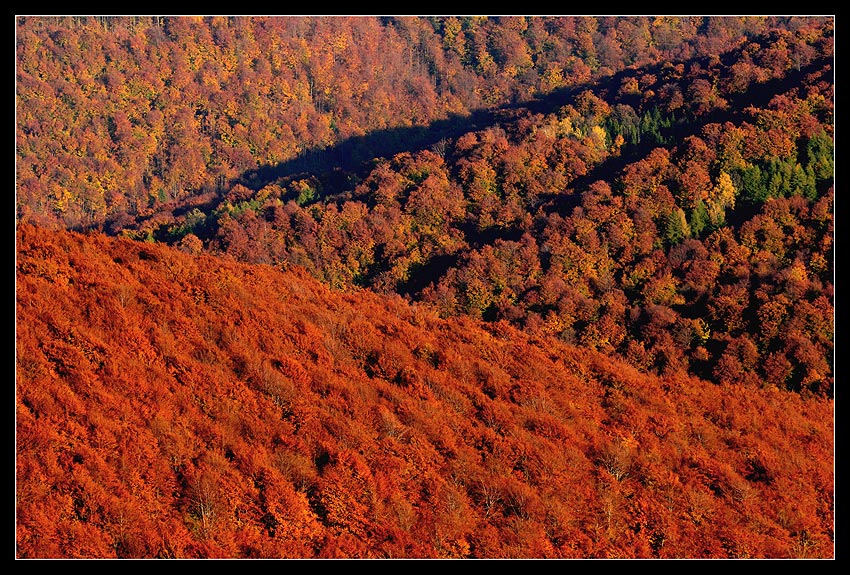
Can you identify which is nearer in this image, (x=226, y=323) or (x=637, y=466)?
(x=637, y=466)

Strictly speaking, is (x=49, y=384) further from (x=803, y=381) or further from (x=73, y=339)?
(x=803, y=381)

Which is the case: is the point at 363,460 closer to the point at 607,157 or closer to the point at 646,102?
the point at 607,157

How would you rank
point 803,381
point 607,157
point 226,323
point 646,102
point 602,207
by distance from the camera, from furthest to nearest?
point 646,102 < point 607,157 < point 602,207 < point 803,381 < point 226,323

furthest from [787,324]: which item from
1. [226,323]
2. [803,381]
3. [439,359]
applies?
[226,323]

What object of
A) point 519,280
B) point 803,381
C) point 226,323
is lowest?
point 803,381

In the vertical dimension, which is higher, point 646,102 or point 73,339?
point 646,102

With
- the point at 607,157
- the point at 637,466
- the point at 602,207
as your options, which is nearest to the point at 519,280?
the point at 602,207

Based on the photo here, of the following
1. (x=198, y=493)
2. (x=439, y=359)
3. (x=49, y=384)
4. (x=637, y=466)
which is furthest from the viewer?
(x=439, y=359)
